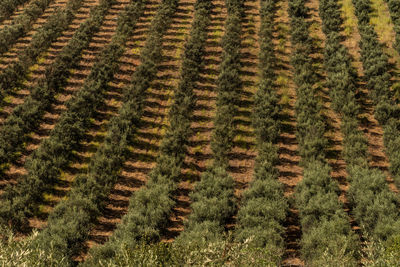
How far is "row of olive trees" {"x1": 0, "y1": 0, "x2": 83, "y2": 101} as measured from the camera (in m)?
21.8

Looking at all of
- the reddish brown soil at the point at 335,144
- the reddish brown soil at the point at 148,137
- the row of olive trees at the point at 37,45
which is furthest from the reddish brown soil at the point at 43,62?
the reddish brown soil at the point at 335,144

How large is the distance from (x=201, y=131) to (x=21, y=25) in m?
18.9

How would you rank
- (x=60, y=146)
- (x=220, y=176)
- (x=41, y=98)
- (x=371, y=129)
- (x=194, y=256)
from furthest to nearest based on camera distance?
(x=41, y=98) < (x=371, y=129) < (x=60, y=146) < (x=220, y=176) < (x=194, y=256)

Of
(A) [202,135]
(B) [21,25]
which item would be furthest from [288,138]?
(B) [21,25]

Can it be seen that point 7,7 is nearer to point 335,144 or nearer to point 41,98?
point 41,98

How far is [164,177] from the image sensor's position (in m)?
15.9

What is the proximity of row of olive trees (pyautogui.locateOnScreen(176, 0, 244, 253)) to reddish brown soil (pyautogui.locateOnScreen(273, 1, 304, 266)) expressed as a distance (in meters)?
2.62

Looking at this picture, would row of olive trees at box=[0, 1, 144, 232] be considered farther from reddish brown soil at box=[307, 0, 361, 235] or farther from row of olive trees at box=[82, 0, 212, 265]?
reddish brown soil at box=[307, 0, 361, 235]

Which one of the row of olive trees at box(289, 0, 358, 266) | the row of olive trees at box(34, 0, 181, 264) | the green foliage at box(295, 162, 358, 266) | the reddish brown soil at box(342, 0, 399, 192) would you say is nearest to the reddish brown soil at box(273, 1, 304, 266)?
the row of olive trees at box(289, 0, 358, 266)

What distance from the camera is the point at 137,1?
30.1m

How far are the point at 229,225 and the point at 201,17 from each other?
1875 centimetres

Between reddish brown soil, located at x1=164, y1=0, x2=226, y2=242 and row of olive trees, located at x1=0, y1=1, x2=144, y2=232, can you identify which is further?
reddish brown soil, located at x1=164, y1=0, x2=226, y2=242

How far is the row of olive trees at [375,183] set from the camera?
12738 mm

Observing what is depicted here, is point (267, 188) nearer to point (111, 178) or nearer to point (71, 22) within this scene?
point (111, 178)
